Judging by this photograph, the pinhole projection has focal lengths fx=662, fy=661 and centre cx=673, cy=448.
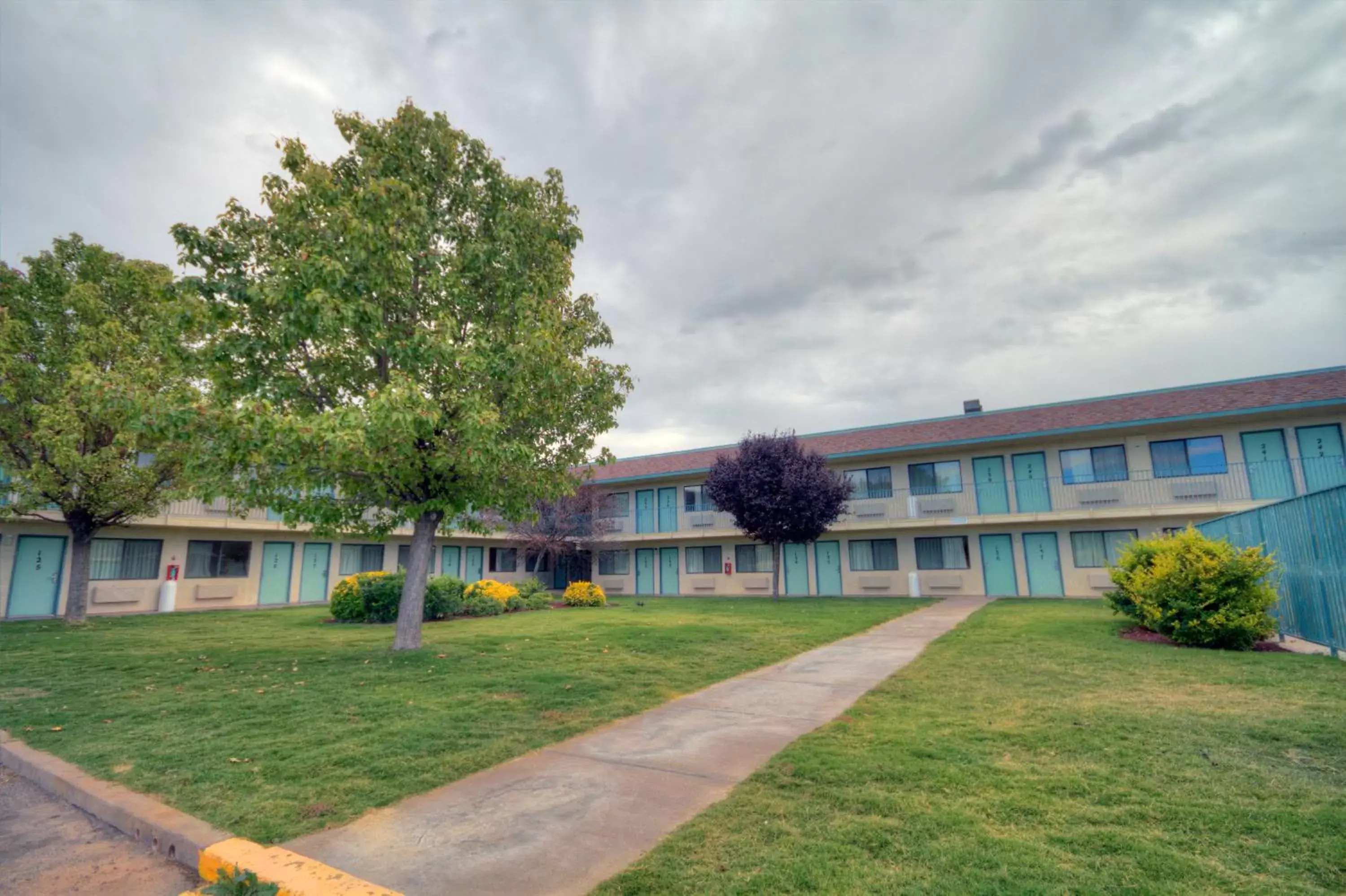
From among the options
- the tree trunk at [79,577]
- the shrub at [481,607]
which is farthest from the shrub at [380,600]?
the tree trunk at [79,577]

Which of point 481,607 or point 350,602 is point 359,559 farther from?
point 481,607

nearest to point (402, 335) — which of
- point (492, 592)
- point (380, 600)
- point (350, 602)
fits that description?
point (380, 600)

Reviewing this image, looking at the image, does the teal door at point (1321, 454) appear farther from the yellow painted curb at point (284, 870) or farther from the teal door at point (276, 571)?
the teal door at point (276, 571)

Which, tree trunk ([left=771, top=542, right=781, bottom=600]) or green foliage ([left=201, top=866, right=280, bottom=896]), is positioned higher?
tree trunk ([left=771, top=542, right=781, bottom=600])

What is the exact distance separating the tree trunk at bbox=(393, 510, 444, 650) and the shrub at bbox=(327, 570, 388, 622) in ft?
24.8

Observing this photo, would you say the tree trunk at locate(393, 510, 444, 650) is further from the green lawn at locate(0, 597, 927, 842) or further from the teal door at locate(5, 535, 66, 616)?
the teal door at locate(5, 535, 66, 616)

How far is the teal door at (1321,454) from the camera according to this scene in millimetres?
20844

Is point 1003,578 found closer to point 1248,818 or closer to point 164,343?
point 1248,818

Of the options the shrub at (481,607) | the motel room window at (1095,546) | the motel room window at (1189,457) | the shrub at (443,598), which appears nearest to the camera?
the shrub at (443,598)

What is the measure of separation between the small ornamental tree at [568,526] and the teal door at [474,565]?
4602mm

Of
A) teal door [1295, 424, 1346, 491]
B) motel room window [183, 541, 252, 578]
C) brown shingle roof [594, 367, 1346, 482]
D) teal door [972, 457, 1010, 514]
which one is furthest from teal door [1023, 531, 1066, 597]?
motel room window [183, 541, 252, 578]

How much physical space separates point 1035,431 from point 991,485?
2.62 meters

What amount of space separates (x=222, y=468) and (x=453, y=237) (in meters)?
5.22

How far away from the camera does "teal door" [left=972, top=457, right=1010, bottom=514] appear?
25.3 meters
